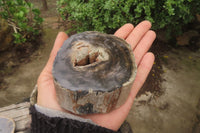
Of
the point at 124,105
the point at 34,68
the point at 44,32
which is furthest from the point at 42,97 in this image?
the point at 44,32

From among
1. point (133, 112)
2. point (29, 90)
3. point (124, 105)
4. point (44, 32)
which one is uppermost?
point (124, 105)

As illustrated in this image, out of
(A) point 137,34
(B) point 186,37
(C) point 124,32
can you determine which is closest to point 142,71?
(A) point 137,34

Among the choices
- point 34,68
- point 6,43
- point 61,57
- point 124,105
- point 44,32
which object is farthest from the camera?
point 44,32

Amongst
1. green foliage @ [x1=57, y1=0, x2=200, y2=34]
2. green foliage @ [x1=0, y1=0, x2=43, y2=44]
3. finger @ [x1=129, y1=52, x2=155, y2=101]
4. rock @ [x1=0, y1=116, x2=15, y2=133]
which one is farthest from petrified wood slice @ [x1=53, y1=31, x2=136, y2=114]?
green foliage @ [x1=0, y1=0, x2=43, y2=44]

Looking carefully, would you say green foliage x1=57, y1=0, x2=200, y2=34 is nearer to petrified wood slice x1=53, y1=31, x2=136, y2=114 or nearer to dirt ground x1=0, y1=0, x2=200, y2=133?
petrified wood slice x1=53, y1=31, x2=136, y2=114

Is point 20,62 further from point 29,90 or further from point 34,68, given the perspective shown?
point 29,90
